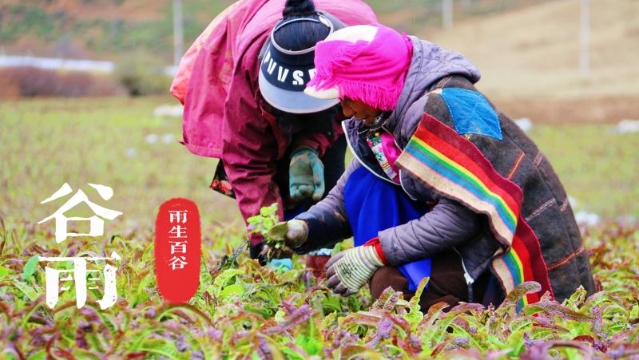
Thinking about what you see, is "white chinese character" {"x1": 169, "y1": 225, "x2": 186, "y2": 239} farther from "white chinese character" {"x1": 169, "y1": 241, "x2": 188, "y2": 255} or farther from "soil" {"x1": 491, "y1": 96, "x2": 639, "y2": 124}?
"soil" {"x1": 491, "y1": 96, "x2": 639, "y2": 124}

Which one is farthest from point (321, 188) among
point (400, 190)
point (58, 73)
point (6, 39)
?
point (6, 39)

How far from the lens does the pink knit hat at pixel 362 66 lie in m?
2.98

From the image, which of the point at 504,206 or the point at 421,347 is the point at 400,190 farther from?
the point at 421,347

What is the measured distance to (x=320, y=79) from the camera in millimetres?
3029

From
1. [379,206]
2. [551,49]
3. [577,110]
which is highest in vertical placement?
[379,206]

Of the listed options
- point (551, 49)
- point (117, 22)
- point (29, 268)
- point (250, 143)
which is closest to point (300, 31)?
point (250, 143)

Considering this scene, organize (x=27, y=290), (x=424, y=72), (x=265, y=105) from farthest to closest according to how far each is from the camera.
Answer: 1. (x=265, y=105)
2. (x=424, y=72)
3. (x=27, y=290)

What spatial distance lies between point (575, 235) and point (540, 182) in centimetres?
27

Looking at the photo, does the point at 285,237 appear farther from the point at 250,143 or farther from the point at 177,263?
the point at 177,263

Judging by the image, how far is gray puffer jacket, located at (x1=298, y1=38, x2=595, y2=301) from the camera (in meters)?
3.02

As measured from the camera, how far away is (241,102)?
3.71 m

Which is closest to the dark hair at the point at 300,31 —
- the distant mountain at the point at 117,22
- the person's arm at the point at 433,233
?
the person's arm at the point at 433,233

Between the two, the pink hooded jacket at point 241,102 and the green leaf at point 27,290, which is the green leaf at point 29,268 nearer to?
the green leaf at point 27,290

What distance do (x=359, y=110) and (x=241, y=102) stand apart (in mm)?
738
